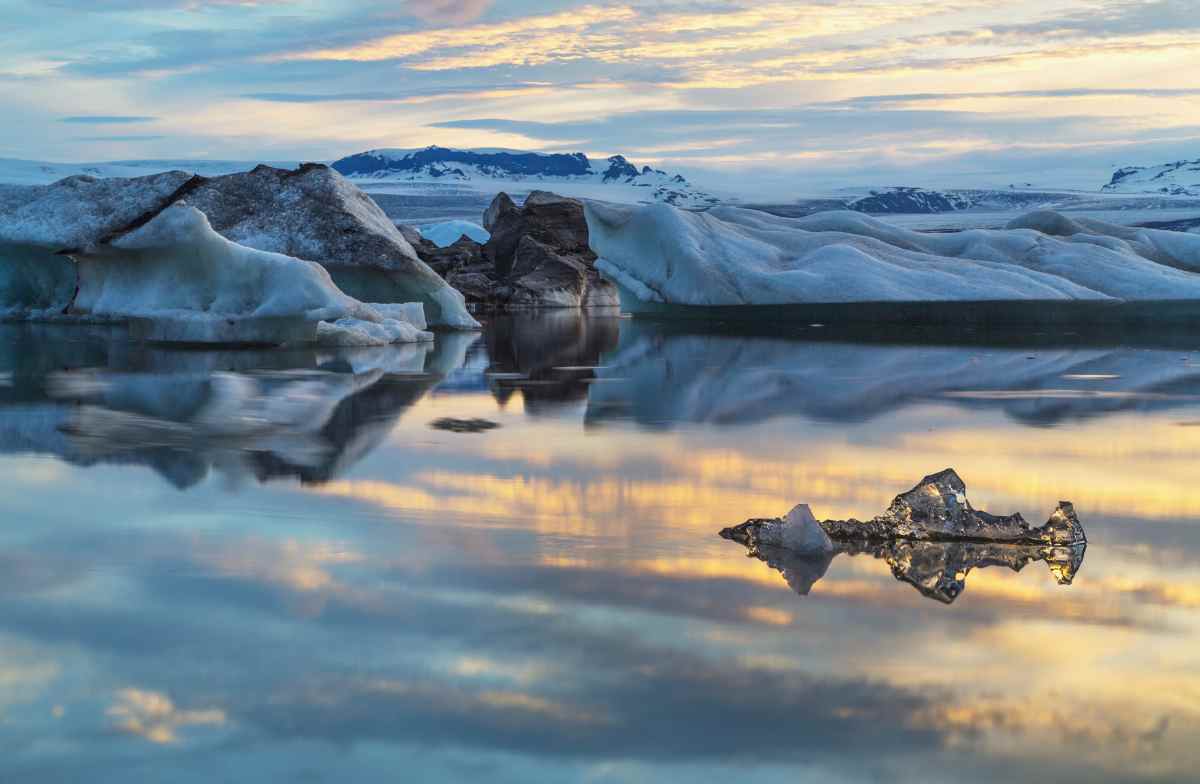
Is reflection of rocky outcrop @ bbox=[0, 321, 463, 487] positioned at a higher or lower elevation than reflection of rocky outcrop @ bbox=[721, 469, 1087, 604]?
lower

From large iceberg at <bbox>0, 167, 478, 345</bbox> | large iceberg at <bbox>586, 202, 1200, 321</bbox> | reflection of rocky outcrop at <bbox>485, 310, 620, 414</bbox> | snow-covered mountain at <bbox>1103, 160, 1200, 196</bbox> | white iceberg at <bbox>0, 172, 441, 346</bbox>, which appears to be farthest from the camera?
snow-covered mountain at <bbox>1103, 160, 1200, 196</bbox>

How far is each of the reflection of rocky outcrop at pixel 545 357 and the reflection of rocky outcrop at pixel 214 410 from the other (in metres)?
0.65

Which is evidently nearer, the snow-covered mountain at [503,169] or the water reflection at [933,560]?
the water reflection at [933,560]

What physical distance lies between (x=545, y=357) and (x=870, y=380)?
3.80 m

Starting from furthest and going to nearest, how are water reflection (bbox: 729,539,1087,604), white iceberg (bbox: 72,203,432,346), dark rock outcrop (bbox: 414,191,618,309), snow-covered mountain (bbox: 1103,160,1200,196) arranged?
snow-covered mountain (bbox: 1103,160,1200,196)
dark rock outcrop (bbox: 414,191,618,309)
white iceberg (bbox: 72,203,432,346)
water reflection (bbox: 729,539,1087,604)

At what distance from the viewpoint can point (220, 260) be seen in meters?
13.5

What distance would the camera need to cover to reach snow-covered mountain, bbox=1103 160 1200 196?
107 metres

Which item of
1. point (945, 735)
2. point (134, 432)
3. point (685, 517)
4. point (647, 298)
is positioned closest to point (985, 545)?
point (685, 517)

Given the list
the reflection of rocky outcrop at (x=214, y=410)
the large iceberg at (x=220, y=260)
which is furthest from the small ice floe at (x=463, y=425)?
the large iceberg at (x=220, y=260)

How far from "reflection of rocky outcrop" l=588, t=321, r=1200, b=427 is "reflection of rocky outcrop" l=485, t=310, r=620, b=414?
28 centimetres

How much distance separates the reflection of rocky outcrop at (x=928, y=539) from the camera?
399 cm

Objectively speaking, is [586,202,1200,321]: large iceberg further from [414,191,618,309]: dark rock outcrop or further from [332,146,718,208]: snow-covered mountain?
[332,146,718,208]: snow-covered mountain

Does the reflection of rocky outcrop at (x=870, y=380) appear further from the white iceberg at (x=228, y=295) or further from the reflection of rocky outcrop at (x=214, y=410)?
the white iceberg at (x=228, y=295)

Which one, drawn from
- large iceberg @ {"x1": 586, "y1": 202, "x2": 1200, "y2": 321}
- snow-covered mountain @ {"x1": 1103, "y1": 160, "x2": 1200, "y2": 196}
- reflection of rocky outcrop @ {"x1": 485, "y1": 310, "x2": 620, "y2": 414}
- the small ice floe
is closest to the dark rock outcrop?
large iceberg @ {"x1": 586, "y1": 202, "x2": 1200, "y2": 321}
